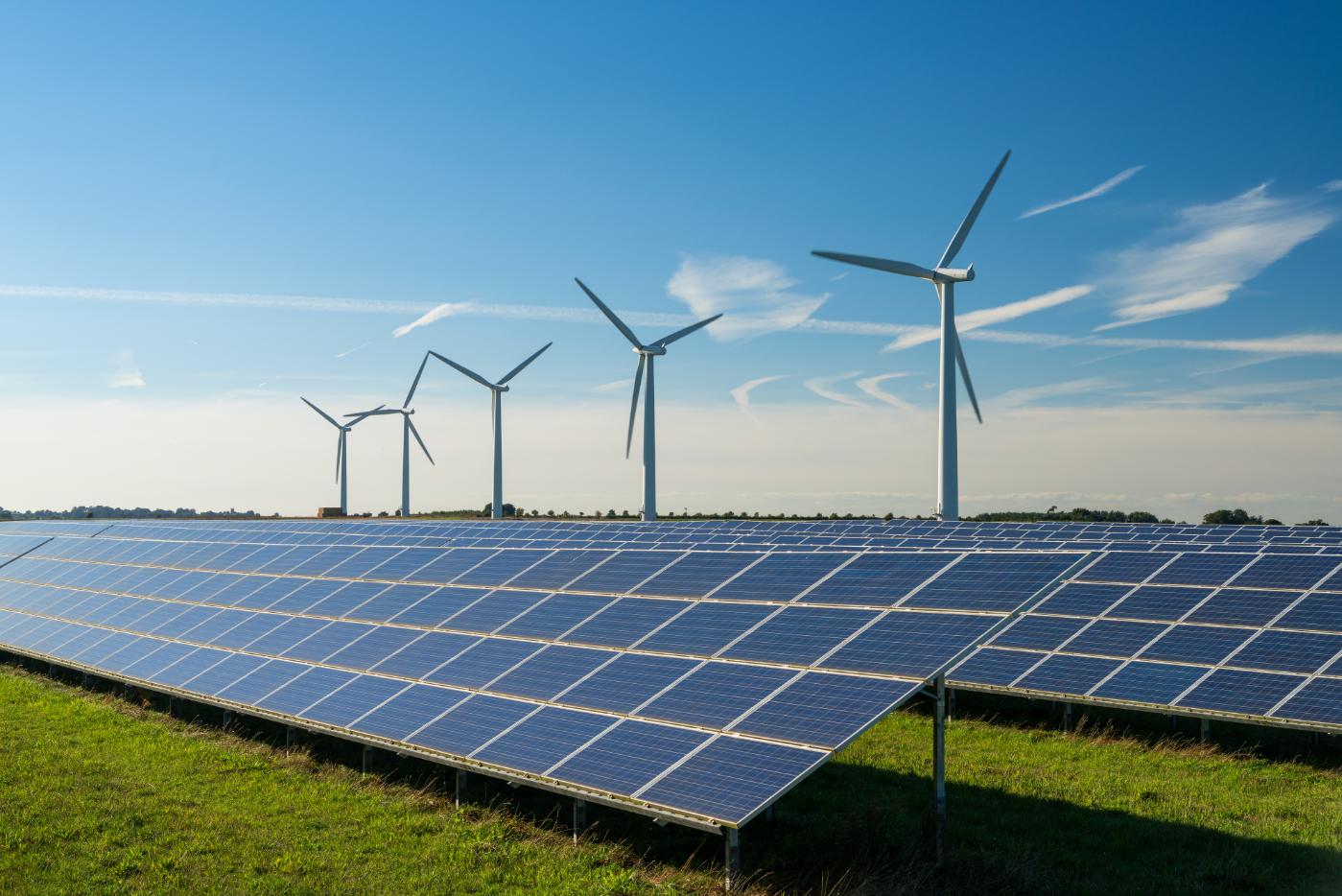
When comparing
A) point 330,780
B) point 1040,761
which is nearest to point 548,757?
point 330,780

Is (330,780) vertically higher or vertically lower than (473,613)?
lower

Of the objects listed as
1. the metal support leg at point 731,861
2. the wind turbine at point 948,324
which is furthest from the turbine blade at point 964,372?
the metal support leg at point 731,861

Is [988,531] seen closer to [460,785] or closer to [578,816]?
[460,785]

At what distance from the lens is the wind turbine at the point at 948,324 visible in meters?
52.4

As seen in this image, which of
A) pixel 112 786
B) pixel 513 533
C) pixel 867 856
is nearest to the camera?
pixel 867 856

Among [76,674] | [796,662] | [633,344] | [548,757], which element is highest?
[633,344]

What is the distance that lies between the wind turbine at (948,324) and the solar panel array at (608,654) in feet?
101

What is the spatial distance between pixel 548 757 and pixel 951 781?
8.87m

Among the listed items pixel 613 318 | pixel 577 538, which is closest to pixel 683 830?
pixel 577 538

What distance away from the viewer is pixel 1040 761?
22016mm

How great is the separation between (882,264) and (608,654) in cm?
3888

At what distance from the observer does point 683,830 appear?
17.1 metres

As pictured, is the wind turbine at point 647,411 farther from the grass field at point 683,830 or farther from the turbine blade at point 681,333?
the grass field at point 683,830

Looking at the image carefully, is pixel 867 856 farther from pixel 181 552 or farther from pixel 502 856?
pixel 181 552
